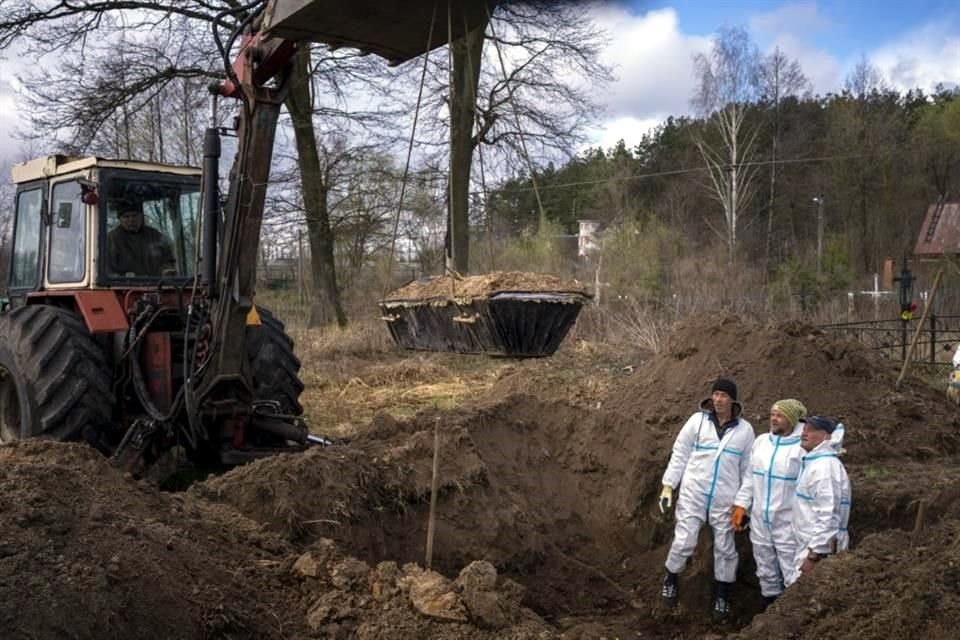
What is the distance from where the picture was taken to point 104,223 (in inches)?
250

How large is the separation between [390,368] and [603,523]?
7058mm

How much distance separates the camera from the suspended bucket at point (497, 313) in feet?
25.2

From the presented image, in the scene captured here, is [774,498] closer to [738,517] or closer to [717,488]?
[738,517]

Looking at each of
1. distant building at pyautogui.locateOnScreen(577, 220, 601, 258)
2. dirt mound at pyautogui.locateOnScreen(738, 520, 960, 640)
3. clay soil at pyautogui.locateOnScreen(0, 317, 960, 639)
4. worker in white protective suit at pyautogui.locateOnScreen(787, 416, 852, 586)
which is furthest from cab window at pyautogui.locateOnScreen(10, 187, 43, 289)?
distant building at pyautogui.locateOnScreen(577, 220, 601, 258)

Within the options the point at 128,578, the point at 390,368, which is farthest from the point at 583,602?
the point at 390,368

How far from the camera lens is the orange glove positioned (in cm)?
552

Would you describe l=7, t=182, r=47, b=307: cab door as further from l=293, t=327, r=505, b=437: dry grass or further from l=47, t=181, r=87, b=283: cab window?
l=293, t=327, r=505, b=437: dry grass

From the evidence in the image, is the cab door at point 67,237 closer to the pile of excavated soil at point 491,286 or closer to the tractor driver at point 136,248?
the tractor driver at point 136,248

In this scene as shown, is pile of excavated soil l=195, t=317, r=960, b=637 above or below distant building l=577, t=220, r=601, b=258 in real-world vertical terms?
below

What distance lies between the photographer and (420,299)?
8734 mm

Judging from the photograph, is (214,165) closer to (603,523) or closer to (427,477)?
(427,477)

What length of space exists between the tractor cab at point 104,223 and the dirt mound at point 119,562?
220 cm

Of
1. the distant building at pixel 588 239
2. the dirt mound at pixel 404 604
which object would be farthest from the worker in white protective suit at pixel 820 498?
the distant building at pixel 588 239

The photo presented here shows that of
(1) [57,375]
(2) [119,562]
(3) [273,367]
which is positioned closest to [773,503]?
(2) [119,562]
